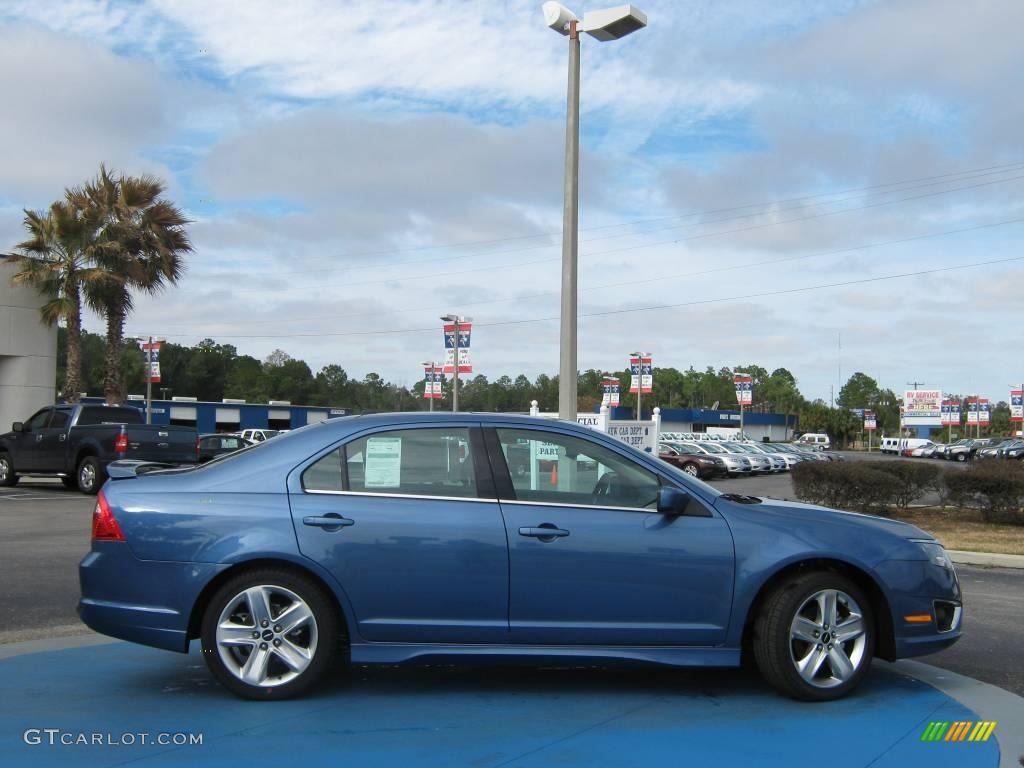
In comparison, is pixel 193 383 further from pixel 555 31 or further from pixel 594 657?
pixel 594 657

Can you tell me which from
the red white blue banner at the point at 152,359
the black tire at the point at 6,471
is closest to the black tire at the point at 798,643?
the black tire at the point at 6,471

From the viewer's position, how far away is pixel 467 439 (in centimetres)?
566

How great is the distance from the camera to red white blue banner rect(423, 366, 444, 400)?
1446 inches

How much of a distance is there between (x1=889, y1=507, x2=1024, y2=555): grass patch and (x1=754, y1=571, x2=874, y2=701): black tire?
932 cm

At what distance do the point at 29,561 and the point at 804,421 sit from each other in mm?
125043

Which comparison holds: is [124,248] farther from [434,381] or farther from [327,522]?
[327,522]

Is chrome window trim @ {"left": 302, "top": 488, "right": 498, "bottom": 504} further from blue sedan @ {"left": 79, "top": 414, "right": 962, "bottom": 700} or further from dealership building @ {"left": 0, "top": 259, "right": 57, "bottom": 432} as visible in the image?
dealership building @ {"left": 0, "top": 259, "right": 57, "bottom": 432}

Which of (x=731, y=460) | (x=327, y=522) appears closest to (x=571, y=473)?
(x=327, y=522)

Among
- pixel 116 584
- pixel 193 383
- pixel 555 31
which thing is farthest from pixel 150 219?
pixel 193 383

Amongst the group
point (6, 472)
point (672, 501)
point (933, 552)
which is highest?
point (672, 501)

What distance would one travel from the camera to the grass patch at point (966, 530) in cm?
1440

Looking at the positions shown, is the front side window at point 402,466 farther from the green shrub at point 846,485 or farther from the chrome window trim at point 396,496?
the green shrub at point 846,485

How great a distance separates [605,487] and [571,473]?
0.21 m

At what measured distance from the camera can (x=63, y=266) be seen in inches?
1134
